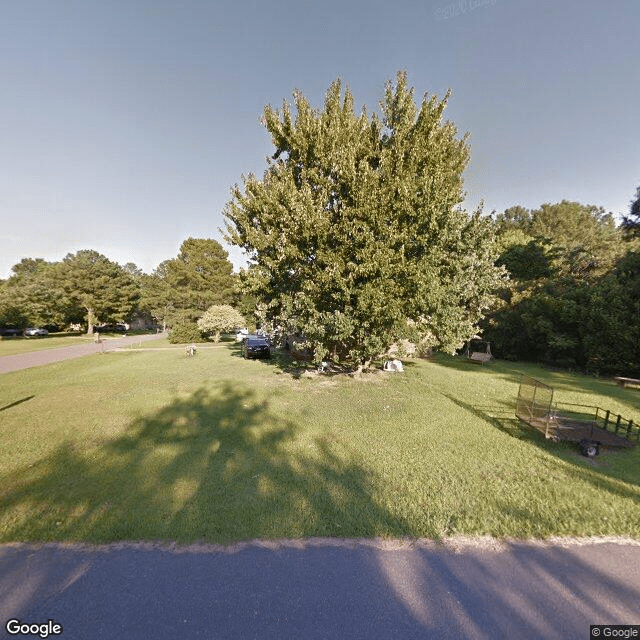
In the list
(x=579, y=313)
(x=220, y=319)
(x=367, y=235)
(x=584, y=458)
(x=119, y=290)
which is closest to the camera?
(x=584, y=458)

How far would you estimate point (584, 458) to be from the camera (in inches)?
263

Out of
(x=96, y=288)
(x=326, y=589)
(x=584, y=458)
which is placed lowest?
(x=326, y=589)

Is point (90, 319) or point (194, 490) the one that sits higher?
point (194, 490)

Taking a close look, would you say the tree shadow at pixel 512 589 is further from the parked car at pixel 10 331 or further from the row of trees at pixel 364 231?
the parked car at pixel 10 331

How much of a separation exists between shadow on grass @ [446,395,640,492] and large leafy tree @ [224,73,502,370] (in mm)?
4032

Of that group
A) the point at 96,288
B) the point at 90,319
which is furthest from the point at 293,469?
the point at 96,288

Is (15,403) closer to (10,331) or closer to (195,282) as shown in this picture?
(195,282)

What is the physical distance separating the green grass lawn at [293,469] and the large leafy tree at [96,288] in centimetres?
4127

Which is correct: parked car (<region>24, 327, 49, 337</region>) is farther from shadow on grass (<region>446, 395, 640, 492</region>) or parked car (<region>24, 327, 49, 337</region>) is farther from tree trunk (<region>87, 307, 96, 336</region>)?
shadow on grass (<region>446, 395, 640, 492</region>)

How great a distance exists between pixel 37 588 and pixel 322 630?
3.44 m

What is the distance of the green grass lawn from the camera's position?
4441 millimetres

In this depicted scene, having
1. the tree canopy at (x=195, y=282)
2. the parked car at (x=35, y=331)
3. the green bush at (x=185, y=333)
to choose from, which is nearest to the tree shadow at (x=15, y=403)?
the green bush at (x=185, y=333)

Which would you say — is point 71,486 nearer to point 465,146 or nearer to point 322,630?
point 322,630

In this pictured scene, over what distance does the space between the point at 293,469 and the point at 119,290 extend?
54.3 meters
